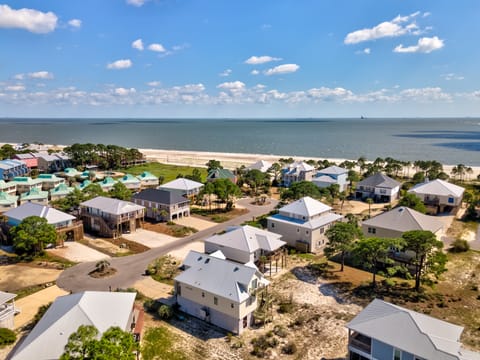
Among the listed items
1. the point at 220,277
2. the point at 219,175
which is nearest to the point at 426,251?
the point at 220,277

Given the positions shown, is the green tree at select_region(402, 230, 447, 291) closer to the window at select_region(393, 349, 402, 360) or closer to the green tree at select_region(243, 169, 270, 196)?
the window at select_region(393, 349, 402, 360)

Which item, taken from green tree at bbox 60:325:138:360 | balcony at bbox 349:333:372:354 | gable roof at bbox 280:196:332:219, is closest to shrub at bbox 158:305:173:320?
green tree at bbox 60:325:138:360

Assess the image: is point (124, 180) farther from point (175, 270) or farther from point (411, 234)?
point (411, 234)

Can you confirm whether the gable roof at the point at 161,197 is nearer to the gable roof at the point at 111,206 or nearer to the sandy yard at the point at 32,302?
the gable roof at the point at 111,206

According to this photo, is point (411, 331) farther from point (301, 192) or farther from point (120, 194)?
point (120, 194)

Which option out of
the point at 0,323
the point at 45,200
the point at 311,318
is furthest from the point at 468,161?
the point at 0,323

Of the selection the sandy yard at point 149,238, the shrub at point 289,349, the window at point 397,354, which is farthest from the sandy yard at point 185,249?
the window at point 397,354
